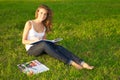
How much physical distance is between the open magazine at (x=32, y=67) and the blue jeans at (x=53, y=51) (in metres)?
0.35

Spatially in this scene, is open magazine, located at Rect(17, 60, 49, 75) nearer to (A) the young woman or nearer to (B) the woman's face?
(A) the young woman

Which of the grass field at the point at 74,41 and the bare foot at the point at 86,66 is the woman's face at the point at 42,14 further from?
the bare foot at the point at 86,66

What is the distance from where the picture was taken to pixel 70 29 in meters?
11.1

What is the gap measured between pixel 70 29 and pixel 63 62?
379 cm

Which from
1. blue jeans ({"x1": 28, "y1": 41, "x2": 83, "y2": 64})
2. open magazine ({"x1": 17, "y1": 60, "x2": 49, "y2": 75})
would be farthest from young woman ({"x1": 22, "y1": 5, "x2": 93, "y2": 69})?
open magazine ({"x1": 17, "y1": 60, "x2": 49, "y2": 75})

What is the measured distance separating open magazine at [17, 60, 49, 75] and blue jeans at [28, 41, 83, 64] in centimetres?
35

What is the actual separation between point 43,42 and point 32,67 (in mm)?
785

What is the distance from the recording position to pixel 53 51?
24.5ft

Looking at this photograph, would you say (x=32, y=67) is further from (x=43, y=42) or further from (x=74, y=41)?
(x=74, y=41)

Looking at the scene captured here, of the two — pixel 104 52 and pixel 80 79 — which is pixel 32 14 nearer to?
pixel 104 52

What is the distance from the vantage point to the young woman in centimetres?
733

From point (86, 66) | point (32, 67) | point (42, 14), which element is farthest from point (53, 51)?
point (42, 14)

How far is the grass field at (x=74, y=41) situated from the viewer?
6900 mm

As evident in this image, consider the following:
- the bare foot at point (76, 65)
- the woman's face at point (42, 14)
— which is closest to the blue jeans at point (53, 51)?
the bare foot at point (76, 65)
